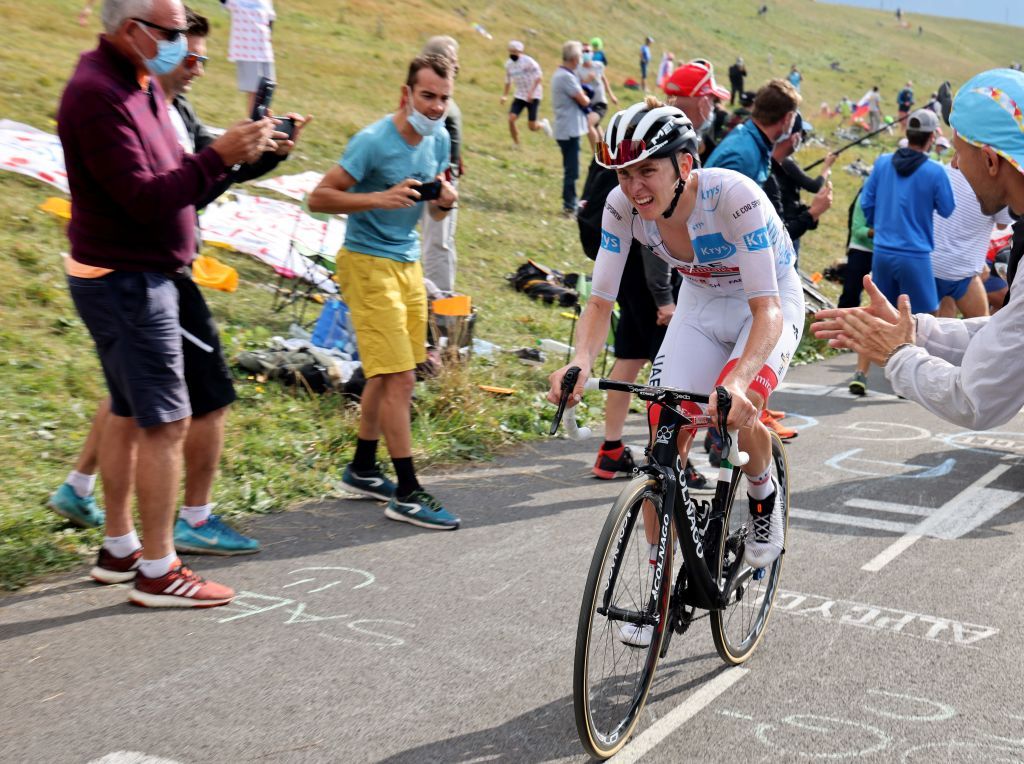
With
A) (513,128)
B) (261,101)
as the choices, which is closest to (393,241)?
(261,101)

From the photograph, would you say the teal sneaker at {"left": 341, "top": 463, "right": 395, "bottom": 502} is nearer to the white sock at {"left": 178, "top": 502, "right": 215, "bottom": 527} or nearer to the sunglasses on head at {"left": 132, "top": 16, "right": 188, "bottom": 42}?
the white sock at {"left": 178, "top": 502, "right": 215, "bottom": 527}

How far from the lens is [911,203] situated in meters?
8.95

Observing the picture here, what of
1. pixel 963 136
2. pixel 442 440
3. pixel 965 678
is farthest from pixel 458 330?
pixel 963 136

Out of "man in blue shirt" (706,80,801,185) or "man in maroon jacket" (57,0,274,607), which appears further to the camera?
"man in blue shirt" (706,80,801,185)

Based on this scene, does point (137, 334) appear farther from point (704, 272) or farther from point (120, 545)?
point (704, 272)

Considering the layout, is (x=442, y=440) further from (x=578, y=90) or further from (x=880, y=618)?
(x=578, y=90)

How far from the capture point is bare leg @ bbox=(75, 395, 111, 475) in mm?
5070

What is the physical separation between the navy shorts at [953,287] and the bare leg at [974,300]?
60 millimetres

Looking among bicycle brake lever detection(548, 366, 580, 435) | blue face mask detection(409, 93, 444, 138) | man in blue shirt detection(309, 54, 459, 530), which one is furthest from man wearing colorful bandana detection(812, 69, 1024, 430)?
blue face mask detection(409, 93, 444, 138)

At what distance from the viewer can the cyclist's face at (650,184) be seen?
3900mm

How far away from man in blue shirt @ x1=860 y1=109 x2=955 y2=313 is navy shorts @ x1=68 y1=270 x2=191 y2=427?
6.40 metres

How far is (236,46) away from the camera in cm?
821

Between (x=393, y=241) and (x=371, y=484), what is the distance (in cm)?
140

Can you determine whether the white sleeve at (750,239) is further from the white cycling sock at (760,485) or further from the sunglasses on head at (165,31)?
the sunglasses on head at (165,31)
